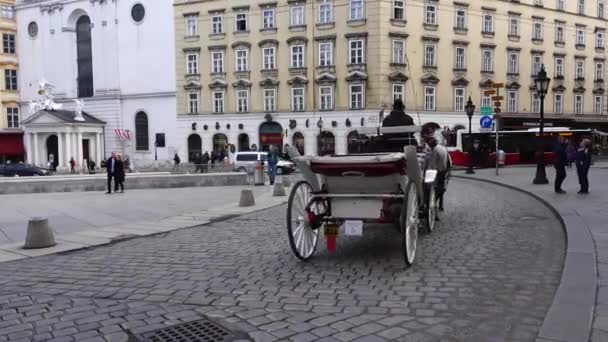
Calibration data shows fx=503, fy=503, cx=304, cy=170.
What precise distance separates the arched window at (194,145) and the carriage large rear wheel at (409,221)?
39.2 metres

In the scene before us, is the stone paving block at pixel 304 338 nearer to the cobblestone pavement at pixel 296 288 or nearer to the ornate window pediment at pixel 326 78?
the cobblestone pavement at pixel 296 288

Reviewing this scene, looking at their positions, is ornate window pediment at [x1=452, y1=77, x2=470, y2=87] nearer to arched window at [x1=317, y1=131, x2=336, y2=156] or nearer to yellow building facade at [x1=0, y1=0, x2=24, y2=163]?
arched window at [x1=317, y1=131, x2=336, y2=156]

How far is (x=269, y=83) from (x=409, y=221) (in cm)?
3627

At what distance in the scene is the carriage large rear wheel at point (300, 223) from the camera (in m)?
6.50

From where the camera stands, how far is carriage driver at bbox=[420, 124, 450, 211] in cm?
919

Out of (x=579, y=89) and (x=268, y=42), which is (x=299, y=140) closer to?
(x=268, y=42)

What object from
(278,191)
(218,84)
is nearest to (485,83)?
(218,84)

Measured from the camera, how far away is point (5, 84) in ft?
176

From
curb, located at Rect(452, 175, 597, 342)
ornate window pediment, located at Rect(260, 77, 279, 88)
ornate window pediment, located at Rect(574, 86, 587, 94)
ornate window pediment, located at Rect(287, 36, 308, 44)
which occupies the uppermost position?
ornate window pediment, located at Rect(287, 36, 308, 44)

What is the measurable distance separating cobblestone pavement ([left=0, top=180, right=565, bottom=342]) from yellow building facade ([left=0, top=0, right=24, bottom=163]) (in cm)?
5169

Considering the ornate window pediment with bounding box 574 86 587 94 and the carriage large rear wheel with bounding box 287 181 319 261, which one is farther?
the ornate window pediment with bounding box 574 86 587 94

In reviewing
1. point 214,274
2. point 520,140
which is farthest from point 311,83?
point 214,274

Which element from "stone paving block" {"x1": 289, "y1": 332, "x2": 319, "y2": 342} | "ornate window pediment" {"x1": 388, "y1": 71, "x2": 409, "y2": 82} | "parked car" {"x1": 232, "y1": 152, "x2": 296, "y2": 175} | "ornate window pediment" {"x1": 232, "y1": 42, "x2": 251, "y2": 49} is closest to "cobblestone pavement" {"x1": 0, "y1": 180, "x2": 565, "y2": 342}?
"stone paving block" {"x1": 289, "y1": 332, "x2": 319, "y2": 342}

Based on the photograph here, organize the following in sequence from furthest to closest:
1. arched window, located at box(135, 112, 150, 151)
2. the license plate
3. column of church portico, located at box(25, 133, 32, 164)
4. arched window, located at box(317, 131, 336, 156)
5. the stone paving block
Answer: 1. arched window, located at box(135, 112, 150, 151)
2. column of church portico, located at box(25, 133, 32, 164)
3. arched window, located at box(317, 131, 336, 156)
4. the license plate
5. the stone paving block
